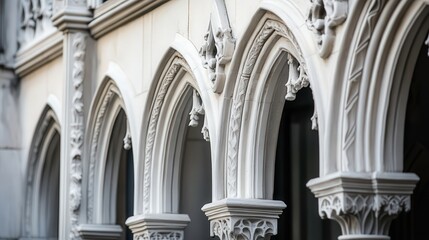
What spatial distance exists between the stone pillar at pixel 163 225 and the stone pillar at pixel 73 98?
188cm

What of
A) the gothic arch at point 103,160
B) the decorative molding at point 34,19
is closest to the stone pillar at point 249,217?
the gothic arch at point 103,160

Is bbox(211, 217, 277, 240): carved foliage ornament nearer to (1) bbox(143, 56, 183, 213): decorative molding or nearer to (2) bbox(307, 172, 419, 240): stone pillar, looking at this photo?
(2) bbox(307, 172, 419, 240): stone pillar

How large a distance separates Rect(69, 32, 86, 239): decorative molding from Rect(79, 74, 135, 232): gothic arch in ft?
0.32

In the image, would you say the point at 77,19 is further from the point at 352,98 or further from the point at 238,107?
the point at 352,98

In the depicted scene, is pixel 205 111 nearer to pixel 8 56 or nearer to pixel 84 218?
pixel 84 218

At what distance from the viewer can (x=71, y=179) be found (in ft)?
54.6

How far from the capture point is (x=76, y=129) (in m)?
16.7

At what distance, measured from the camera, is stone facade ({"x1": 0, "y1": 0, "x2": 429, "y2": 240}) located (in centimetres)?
1086

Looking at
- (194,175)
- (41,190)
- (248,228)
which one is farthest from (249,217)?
(41,190)

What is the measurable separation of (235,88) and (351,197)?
2.60 metres

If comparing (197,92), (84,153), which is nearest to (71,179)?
(84,153)

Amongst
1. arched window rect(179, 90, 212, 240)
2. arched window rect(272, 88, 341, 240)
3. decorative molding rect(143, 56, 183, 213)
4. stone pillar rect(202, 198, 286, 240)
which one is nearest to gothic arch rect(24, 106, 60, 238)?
arched window rect(272, 88, 341, 240)

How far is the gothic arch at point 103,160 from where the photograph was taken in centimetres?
1636

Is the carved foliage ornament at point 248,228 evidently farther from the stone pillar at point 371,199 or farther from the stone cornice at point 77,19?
the stone cornice at point 77,19
